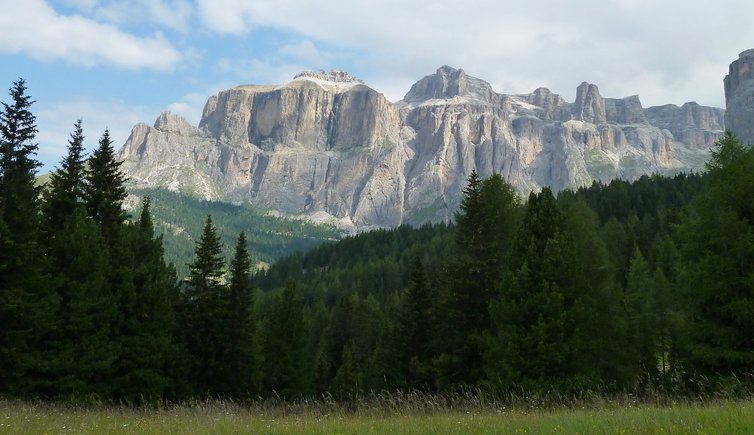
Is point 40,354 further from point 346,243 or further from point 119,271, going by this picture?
point 346,243

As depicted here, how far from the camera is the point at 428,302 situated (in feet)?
101

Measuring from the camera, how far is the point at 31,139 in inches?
906

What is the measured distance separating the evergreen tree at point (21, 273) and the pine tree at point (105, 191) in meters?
6.00

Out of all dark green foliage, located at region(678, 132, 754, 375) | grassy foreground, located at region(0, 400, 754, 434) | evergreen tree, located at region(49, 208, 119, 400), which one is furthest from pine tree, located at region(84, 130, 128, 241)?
dark green foliage, located at region(678, 132, 754, 375)

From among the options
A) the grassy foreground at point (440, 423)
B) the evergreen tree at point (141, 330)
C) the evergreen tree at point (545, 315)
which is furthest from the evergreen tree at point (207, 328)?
the grassy foreground at point (440, 423)

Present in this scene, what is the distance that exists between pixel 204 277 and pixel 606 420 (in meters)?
29.7

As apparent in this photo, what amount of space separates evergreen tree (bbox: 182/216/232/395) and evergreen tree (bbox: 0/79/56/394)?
1046 centimetres

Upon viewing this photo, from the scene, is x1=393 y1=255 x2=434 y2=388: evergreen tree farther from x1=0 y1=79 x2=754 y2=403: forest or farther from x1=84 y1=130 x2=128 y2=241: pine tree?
x1=84 y1=130 x2=128 y2=241: pine tree

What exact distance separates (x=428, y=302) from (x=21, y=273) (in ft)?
63.4

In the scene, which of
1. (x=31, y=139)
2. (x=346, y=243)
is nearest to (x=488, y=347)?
(x=31, y=139)

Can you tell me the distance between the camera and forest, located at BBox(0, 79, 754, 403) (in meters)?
20.0

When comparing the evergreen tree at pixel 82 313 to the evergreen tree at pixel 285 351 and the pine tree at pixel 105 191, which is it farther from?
the evergreen tree at pixel 285 351

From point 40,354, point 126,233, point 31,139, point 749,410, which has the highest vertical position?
point 31,139

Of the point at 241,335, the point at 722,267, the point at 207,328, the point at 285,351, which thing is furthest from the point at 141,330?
the point at 722,267
